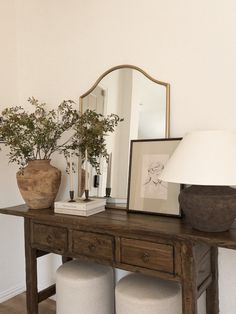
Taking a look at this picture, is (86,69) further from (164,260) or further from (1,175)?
(164,260)

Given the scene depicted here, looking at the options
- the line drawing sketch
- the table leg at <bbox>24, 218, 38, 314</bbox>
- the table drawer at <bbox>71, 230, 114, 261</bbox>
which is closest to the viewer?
the table drawer at <bbox>71, 230, 114, 261</bbox>

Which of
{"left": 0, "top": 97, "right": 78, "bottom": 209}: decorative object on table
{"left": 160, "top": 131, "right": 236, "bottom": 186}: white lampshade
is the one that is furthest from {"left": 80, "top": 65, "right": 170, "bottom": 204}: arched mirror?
{"left": 160, "top": 131, "right": 236, "bottom": 186}: white lampshade

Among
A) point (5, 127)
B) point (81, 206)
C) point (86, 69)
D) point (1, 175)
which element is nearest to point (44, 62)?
point (86, 69)

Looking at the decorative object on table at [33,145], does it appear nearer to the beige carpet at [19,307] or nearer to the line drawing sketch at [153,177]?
the line drawing sketch at [153,177]

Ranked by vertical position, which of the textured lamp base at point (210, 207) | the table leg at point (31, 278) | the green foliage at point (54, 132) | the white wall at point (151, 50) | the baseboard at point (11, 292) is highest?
the white wall at point (151, 50)

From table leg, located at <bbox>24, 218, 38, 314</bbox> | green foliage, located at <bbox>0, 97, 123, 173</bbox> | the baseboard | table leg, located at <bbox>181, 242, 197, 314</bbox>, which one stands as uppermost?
green foliage, located at <bbox>0, 97, 123, 173</bbox>

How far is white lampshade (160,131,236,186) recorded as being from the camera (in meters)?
1.17

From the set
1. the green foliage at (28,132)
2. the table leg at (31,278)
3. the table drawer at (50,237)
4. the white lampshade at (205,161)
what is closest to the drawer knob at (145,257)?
the white lampshade at (205,161)

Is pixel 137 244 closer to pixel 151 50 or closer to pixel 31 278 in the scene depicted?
pixel 31 278

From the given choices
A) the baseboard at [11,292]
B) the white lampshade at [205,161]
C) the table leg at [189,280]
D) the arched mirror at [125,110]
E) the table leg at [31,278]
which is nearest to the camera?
the white lampshade at [205,161]

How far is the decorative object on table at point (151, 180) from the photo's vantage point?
5.37 feet

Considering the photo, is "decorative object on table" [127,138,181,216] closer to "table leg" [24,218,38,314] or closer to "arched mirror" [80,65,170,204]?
"arched mirror" [80,65,170,204]

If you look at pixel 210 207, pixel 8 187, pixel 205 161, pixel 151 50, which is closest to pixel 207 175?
pixel 205 161

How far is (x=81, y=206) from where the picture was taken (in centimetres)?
167
